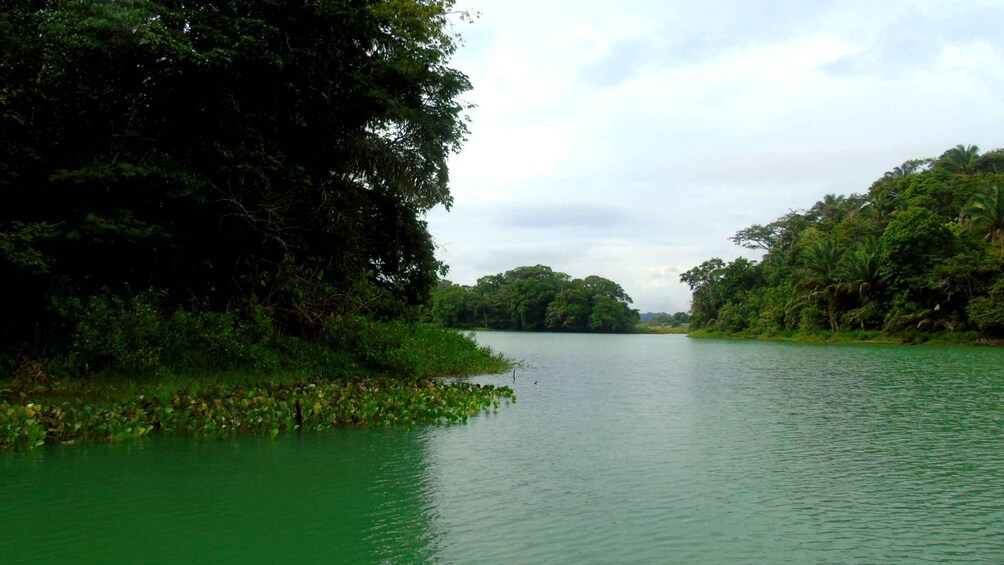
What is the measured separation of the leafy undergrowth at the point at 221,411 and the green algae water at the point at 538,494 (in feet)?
1.36

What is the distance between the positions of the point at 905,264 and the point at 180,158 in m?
45.9

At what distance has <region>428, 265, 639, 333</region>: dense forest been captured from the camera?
101 m

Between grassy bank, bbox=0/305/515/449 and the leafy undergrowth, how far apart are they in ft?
0.06

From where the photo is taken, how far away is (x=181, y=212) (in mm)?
14312

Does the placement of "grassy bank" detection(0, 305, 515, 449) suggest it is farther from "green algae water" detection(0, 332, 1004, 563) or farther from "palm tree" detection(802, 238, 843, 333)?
"palm tree" detection(802, 238, 843, 333)

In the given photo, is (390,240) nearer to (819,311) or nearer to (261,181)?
(261,181)

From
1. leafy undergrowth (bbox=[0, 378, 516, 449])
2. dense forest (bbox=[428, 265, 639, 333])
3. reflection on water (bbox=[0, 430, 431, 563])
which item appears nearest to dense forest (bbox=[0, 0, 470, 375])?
leafy undergrowth (bbox=[0, 378, 516, 449])

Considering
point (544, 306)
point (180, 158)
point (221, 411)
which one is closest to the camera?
point (221, 411)

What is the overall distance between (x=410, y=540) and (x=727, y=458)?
207 inches

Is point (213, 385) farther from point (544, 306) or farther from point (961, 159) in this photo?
point (544, 306)

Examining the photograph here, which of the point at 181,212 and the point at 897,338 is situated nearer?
the point at 181,212

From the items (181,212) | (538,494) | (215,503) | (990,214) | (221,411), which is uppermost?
(990,214)

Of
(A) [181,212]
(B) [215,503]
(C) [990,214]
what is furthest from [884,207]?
(B) [215,503]

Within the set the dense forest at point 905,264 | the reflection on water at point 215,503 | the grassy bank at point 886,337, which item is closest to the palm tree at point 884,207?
the dense forest at point 905,264
